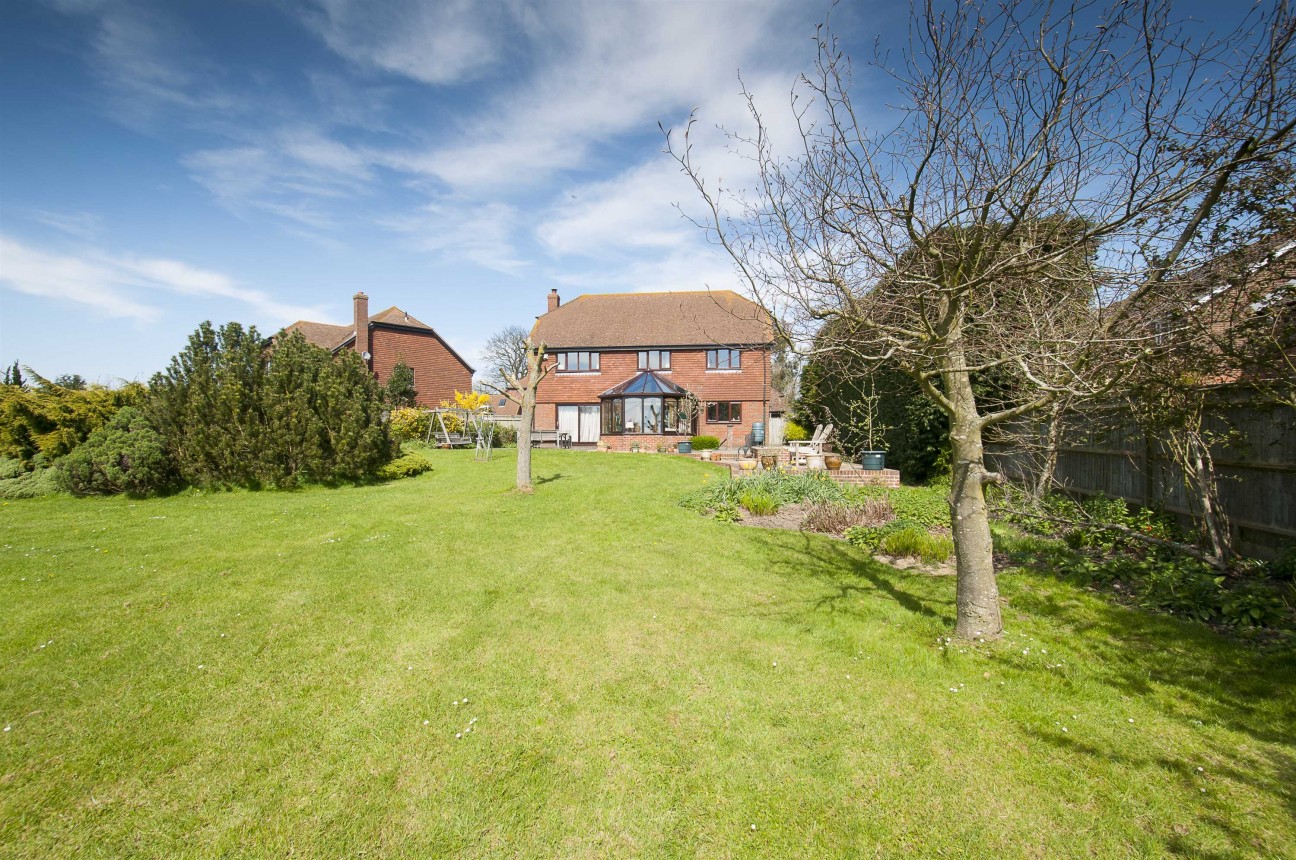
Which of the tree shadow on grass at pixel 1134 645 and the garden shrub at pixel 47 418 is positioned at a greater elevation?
the garden shrub at pixel 47 418

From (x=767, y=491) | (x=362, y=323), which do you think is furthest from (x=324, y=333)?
(x=767, y=491)

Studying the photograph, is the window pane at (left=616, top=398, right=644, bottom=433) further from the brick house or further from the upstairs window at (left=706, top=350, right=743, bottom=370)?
the upstairs window at (left=706, top=350, right=743, bottom=370)

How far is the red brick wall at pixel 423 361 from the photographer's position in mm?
32688

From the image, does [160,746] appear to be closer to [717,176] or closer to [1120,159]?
[717,176]

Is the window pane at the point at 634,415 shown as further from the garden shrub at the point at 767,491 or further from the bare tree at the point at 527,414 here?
the garden shrub at the point at 767,491

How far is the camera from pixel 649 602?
5715mm

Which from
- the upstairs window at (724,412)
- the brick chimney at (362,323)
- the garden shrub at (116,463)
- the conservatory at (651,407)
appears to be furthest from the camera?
the brick chimney at (362,323)

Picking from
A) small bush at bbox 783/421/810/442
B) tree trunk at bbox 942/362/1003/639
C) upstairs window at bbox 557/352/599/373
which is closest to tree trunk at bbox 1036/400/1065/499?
tree trunk at bbox 942/362/1003/639

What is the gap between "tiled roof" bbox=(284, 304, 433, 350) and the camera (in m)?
33.0

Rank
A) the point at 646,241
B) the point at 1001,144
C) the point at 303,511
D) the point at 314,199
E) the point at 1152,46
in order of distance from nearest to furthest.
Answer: the point at 1152,46, the point at 1001,144, the point at 303,511, the point at 646,241, the point at 314,199

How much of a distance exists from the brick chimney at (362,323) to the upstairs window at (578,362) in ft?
37.1

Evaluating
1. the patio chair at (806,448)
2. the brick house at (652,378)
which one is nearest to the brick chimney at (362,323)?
the brick house at (652,378)

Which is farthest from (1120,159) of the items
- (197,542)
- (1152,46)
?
(197,542)

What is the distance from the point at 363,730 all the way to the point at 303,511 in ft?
24.8
